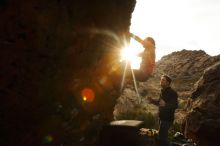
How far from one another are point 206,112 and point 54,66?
5.85 meters

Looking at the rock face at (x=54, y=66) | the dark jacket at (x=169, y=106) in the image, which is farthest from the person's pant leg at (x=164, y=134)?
the rock face at (x=54, y=66)

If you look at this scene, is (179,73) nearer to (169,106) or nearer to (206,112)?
(206,112)

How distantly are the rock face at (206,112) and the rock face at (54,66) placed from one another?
141 inches

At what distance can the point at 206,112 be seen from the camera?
9438 millimetres

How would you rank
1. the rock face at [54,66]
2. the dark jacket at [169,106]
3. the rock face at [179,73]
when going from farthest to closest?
the rock face at [179,73]
the dark jacket at [169,106]
the rock face at [54,66]

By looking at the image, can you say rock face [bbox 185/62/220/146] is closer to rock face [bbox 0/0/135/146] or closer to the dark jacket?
the dark jacket

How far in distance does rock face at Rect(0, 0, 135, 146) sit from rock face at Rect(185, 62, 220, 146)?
3590 millimetres

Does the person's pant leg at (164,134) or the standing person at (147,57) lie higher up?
the standing person at (147,57)

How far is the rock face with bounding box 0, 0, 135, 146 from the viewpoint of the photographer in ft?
15.0

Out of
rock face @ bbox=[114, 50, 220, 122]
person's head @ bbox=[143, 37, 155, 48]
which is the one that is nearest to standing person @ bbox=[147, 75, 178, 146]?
person's head @ bbox=[143, 37, 155, 48]

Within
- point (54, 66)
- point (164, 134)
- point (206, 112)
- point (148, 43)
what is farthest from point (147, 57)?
point (54, 66)

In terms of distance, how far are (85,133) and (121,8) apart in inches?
123

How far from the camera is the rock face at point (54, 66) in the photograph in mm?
4582

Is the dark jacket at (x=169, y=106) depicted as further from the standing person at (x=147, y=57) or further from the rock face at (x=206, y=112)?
the standing person at (x=147, y=57)
